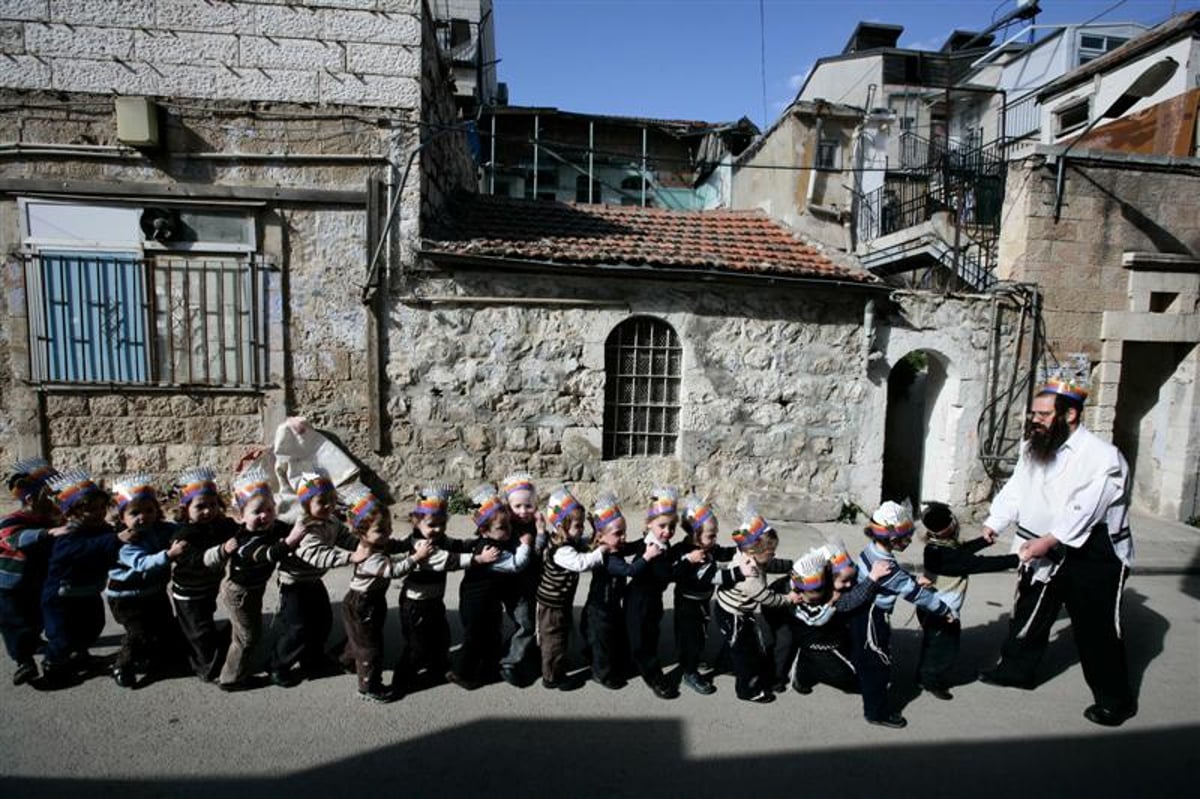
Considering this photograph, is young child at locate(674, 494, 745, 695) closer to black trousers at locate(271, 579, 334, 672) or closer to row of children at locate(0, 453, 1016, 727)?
row of children at locate(0, 453, 1016, 727)

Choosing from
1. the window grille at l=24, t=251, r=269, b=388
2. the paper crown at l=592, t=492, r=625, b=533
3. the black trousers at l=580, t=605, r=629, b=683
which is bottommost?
the black trousers at l=580, t=605, r=629, b=683

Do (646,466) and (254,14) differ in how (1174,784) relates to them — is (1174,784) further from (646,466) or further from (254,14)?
(254,14)

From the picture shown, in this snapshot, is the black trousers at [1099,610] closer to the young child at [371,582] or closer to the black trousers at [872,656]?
the black trousers at [872,656]

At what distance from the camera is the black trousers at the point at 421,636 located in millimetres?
3971

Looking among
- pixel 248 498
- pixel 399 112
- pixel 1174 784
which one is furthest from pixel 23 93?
pixel 1174 784

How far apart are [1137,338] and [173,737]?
35.3ft

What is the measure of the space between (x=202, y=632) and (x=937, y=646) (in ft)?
15.1

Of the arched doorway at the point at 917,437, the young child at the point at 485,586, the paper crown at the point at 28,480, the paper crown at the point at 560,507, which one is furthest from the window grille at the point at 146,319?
the arched doorway at the point at 917,437

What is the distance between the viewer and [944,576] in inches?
164

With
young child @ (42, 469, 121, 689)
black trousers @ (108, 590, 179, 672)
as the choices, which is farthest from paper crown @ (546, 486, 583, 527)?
young child @ (42, 469, 121, 689)

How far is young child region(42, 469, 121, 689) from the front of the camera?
379 centimetres

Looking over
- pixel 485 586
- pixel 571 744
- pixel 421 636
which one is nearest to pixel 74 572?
pixel 421 636

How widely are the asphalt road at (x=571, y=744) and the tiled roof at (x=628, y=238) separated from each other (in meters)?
4.86

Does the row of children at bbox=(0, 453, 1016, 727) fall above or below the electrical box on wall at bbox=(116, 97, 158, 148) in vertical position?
below
